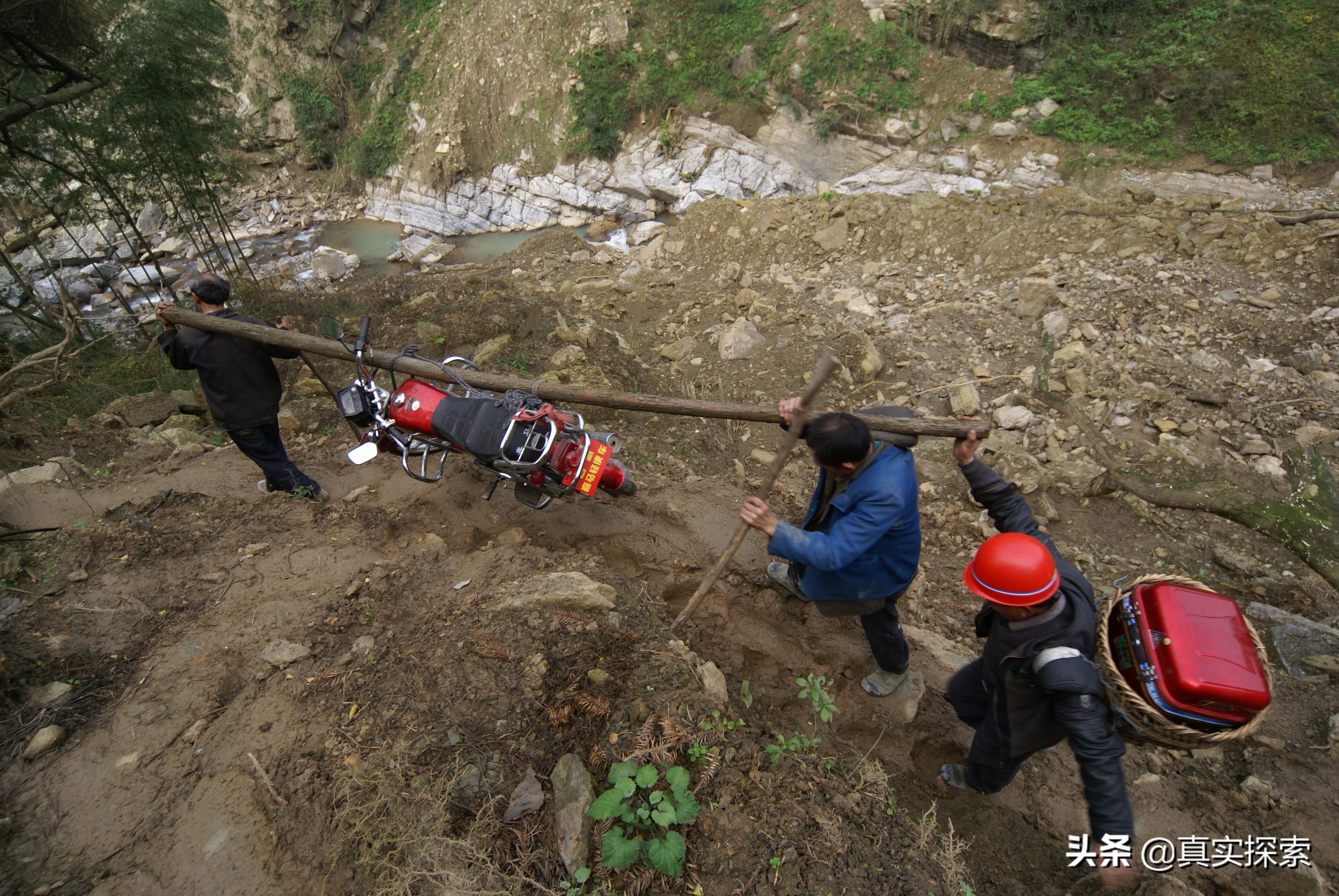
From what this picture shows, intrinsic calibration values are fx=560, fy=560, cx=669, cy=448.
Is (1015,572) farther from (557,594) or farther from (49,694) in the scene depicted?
(49,694)

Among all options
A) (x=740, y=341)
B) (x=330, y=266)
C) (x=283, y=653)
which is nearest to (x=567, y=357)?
(x=740, y=341)

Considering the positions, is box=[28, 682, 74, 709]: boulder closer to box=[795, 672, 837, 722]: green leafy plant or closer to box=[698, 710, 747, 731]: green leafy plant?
box=[698, 710, 747, 731]: green leafy plant

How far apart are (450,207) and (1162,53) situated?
17908 mm

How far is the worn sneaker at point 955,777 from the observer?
2.85 m

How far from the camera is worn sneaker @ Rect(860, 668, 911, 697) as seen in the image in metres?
3.13

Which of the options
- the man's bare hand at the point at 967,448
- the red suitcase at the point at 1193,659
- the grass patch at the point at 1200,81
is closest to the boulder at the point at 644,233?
the grass patch at the point at 1200,81

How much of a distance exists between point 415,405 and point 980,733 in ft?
12.1

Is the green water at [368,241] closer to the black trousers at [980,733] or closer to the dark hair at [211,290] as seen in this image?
the dark hair at [211,290]

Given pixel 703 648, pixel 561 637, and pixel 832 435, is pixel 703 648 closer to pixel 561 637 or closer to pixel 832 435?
pixel 561 637

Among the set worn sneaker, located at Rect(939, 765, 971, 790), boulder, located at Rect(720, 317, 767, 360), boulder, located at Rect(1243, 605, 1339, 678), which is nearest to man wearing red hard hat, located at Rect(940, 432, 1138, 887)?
worn sneaker, located at Rect(939, 765, 971, 790)

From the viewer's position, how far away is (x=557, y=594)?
304 cm

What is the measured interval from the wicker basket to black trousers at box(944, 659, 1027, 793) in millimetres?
520

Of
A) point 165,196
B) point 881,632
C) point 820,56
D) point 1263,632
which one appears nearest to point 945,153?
point 820,56

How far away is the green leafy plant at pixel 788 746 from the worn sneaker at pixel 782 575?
3.30 feet
